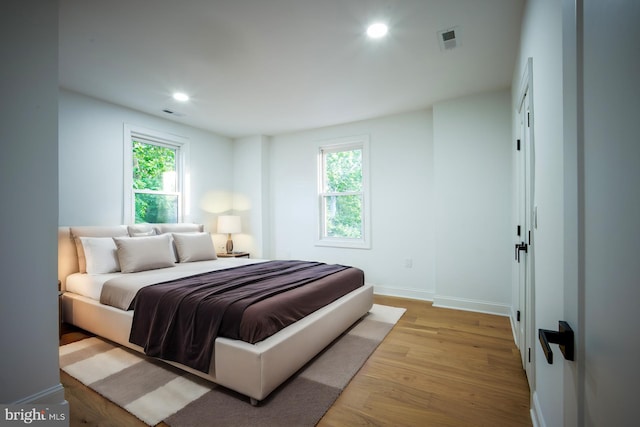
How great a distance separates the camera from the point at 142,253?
3328 millimetres

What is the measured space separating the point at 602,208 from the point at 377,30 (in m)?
2.33

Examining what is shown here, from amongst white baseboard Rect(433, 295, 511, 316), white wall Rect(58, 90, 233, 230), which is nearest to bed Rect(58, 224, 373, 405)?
white wall Rect(58, 90, 233, 230)

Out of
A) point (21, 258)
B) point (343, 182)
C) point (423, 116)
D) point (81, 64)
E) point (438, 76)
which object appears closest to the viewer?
point (21, 258)

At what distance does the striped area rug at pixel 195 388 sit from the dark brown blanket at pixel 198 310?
16 cm

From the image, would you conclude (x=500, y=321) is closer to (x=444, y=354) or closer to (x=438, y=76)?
(x=444, y=354)

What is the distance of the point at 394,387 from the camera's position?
2.05 metres

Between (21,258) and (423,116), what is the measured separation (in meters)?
4.34

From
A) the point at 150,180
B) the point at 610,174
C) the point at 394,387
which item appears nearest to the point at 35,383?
the point at 394,387

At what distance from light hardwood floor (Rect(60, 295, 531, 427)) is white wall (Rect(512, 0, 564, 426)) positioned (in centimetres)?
31

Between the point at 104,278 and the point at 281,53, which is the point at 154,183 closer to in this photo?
the point at 104,278

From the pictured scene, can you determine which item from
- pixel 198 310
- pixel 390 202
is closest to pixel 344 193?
pixel 390 202

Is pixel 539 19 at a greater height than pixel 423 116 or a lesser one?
lesser

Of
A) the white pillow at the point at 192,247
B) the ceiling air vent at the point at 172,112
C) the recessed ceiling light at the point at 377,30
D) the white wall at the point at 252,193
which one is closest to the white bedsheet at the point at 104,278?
the white pillow at the point at 192,247

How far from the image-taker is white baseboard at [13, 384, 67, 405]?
5.46 feet
